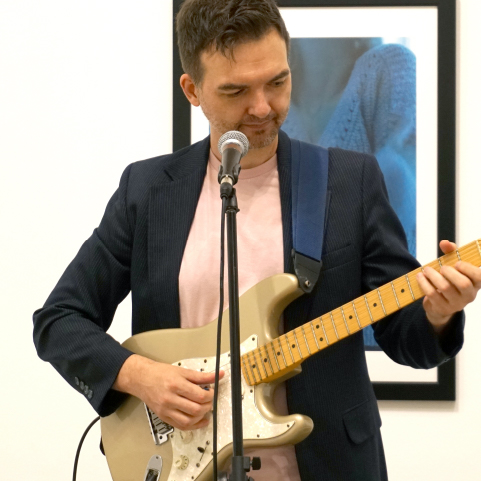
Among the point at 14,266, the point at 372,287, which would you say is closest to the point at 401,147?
the point at 372,287

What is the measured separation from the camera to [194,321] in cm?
149

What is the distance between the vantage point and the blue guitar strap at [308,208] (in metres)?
1.38

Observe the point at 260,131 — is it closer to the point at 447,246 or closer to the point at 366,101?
the point at 447,246

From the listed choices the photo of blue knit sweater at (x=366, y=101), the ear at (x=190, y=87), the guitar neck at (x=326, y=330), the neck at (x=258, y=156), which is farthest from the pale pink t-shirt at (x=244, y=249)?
the photo of blue knit sweater at (x=366, y=101)

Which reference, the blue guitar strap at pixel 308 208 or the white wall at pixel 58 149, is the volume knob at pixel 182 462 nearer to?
the blue guitar strap at pixel 308 208

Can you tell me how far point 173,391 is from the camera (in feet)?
4.49

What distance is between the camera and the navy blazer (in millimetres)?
1377

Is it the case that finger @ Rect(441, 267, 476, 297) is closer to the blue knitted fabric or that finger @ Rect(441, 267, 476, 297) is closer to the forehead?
the forehead

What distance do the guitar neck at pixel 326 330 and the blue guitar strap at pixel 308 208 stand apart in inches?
3.5

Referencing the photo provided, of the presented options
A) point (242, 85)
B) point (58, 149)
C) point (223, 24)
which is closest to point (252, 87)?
point (242, 85)

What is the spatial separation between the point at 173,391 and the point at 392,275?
0.50 metres

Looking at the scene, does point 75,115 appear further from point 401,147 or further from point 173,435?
point 173,435

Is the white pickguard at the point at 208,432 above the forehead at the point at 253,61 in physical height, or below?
below

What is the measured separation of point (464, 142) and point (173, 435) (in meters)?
1.34
